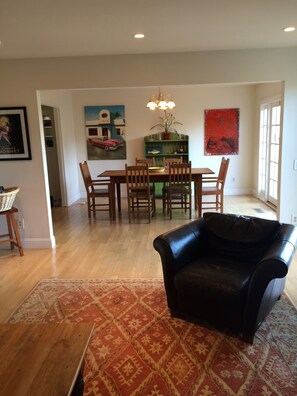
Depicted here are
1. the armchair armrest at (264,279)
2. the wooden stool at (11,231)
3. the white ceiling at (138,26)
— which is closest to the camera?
the armchair armrest at (264,279)

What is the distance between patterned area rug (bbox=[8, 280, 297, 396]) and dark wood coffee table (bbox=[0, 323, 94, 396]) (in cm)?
45

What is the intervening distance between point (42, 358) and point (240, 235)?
71.2 inches

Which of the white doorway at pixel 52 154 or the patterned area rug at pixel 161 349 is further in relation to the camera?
the white doorway at pixel 52 154

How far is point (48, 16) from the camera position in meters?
2.51

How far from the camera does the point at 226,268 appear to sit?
2389mm

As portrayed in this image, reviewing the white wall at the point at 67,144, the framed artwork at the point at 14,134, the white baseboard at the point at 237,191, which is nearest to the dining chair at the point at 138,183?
the framed artwork at the point at 14,134

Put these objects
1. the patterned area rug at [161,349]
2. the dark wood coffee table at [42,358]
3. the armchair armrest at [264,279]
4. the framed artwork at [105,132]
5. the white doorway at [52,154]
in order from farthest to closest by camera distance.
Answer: the framed artwork at [105,132]
the white doorway at [52,154]
the armchair armrest at [264,279]
the patterned area rug at [161,349]
the dark wood coffee table at [42,358]

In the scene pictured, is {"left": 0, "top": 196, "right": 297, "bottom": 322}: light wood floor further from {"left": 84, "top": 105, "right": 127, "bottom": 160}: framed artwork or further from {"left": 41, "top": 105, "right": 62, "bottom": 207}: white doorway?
{"left": 84, "top": 105, "right": 127, "bottom": 160}: framed artwork

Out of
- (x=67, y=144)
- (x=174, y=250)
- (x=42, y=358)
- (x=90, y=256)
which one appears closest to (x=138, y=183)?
(x=90, y=256)

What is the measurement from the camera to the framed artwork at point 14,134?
3949 mm

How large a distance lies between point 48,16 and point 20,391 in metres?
2.60

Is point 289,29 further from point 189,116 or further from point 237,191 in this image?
point 237,191

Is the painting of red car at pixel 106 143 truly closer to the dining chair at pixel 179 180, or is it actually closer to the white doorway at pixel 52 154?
the white doorway at pixel 52 154

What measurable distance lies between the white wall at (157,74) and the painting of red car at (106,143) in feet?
11.5
